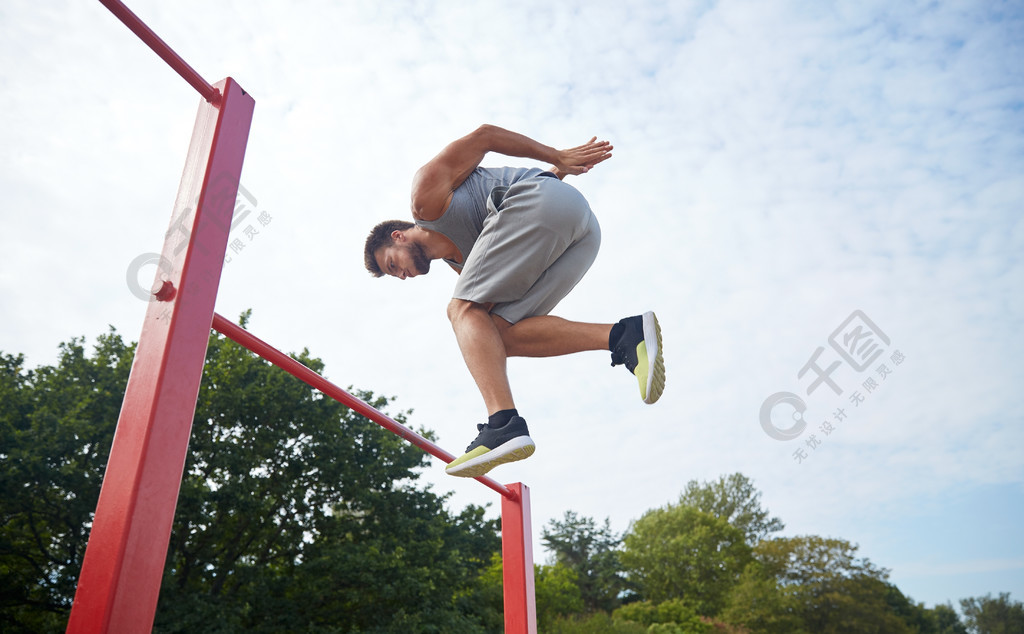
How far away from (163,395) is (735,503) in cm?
2954

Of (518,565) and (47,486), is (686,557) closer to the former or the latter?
(47,486)

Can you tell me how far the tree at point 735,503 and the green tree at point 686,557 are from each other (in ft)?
8.56

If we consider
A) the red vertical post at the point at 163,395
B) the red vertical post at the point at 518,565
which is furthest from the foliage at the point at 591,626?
the red vertical post at the point at 163,395

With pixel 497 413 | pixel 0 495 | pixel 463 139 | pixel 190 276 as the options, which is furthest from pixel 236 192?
pixel 0 495

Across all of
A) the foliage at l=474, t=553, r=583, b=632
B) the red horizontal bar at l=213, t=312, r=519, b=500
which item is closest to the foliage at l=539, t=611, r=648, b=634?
the foliage at l=474, t=553, r=583, b=632

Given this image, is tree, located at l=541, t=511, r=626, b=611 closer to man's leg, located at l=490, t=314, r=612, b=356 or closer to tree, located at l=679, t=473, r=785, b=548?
tree, located at l=679, t=473, r=785, b=548

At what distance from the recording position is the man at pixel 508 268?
1.59 metres

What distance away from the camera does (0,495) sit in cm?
927

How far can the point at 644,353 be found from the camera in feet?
5.27

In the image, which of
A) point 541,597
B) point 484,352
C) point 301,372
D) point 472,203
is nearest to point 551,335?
point 484,352

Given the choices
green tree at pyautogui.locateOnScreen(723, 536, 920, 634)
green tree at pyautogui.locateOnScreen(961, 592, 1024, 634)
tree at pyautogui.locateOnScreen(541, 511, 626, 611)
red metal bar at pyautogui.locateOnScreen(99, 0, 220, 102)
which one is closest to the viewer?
red metal bar at pyautogui.locateOnScreen(99, 0, 220, 102)

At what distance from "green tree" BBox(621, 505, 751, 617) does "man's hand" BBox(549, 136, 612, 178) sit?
72.3 feet

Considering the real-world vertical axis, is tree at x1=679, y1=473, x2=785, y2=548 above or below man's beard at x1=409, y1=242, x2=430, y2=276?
above

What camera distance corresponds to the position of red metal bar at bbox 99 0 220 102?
1.12 metres
